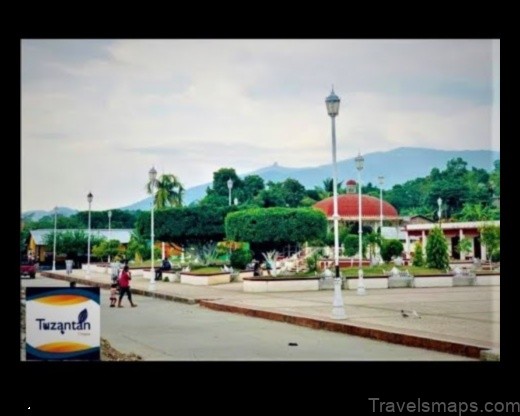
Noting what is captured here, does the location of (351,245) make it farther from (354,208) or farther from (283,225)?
(283,225)

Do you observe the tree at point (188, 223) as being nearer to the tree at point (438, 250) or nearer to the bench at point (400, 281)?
the tree at point (438, 250)

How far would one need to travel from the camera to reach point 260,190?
4997cm

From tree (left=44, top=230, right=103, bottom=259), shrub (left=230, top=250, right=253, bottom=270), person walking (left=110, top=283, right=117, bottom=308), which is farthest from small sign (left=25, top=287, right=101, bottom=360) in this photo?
tree (left=44, top=230, right=103, bottom=259)

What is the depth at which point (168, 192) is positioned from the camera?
4009 centimetres

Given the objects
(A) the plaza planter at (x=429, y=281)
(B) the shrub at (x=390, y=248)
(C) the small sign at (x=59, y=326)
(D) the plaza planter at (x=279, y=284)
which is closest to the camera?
(C) the small sign at (x=59, y=326)

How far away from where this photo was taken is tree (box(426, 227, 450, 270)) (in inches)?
1109

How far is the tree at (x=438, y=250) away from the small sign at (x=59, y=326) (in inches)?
822

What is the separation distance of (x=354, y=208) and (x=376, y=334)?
3871cm

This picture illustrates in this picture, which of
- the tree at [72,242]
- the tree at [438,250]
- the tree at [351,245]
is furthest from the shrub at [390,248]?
the tree at [72,242]

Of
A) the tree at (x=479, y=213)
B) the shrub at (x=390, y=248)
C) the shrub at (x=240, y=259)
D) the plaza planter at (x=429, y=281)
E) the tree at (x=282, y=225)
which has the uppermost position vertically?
the tree at (x=479, y=213)

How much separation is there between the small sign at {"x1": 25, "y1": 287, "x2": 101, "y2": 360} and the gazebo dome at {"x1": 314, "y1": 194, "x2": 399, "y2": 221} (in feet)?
132

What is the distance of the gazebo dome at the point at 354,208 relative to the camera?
49875 mm
